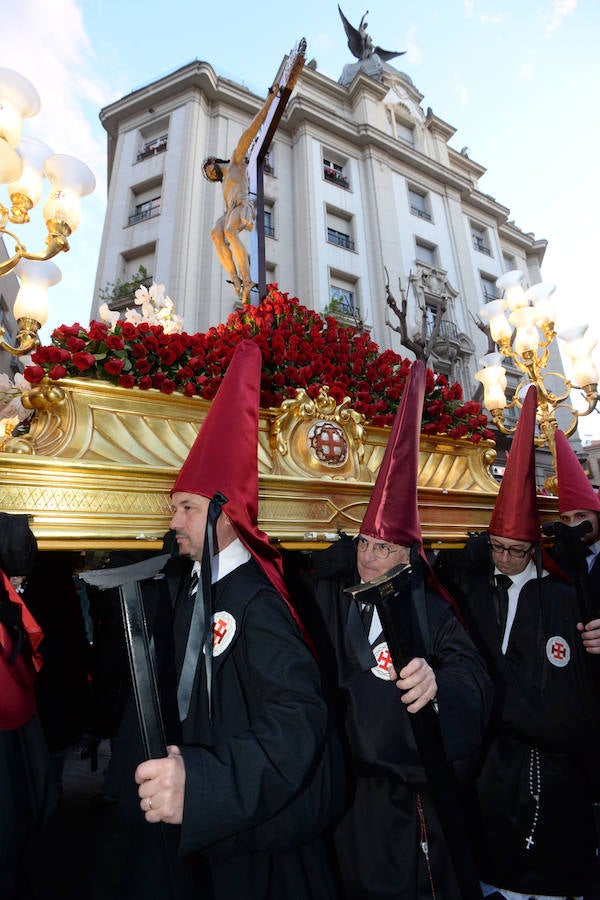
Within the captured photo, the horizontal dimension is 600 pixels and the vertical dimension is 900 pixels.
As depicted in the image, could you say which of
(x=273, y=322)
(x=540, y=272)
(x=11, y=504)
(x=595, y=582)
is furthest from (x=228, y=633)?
(x=540, y=272)

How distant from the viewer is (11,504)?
148 cm

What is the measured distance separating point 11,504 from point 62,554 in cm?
128

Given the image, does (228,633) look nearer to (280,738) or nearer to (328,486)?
(280,738)

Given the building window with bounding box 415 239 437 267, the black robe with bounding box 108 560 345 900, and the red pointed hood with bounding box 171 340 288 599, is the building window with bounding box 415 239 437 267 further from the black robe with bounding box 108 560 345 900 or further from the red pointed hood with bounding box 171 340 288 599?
the black robe with bounding box 108 560 345 900

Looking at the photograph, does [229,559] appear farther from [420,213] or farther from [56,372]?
[420,213]

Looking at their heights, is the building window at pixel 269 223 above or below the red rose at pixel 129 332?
above

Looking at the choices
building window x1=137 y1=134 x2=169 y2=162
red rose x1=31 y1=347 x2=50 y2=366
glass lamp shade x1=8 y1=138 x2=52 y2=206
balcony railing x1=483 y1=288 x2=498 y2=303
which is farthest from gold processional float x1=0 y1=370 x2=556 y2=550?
balcony railing x1=483 y1=288 x2=498 y2=303

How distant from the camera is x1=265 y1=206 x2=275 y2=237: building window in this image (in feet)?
45.8

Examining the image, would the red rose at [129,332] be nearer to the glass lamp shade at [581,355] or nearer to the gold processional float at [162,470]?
the gold processional float at [162,470]

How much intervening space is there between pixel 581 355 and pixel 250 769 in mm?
4632

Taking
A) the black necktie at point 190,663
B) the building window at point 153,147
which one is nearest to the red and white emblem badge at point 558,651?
the black necktie at point 190,663

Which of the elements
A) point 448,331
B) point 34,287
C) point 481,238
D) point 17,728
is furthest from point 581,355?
point 481,238

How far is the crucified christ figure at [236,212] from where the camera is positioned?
386 centimetres

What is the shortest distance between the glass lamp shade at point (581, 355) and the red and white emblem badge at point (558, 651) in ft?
9.79
